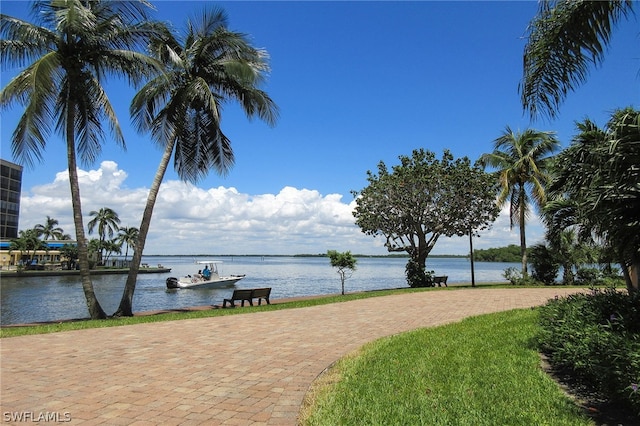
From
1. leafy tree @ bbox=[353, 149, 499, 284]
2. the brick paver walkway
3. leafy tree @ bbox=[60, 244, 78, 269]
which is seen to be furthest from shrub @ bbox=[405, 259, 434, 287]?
leafy tree @ bbox=[60, 244, 78, 269]

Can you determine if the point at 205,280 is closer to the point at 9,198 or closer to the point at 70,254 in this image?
the point at 70,254

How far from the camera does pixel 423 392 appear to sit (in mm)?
4605

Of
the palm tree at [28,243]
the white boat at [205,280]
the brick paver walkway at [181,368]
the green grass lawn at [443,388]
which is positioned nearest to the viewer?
the green grass lawn at [443,388]

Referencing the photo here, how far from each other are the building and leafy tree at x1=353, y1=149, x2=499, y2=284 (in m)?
69.5

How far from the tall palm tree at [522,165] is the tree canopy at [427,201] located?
7.10 ft

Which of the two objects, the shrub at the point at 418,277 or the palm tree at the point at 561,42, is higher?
the palm tree at the point at 561,42

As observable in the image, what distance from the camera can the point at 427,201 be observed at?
23.9 m

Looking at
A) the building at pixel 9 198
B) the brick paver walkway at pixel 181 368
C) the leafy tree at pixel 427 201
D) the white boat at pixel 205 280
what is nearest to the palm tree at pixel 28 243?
the building at pixel 9 198

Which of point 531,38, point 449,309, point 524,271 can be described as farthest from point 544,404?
point 524,271

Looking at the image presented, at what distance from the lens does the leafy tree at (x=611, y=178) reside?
4.46 metres

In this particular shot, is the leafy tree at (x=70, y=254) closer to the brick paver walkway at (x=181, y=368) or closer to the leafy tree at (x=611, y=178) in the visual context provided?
the brick paver walkway at (x=181, y=368)

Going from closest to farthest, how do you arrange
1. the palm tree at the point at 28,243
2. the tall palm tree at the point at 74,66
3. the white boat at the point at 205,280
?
the tall palm tree at the point at 74,66 < the white boat at the point at 205,280 < the palm tree at the point at 28,243

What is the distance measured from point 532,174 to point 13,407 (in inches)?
1054

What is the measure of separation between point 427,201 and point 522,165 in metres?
6.54
